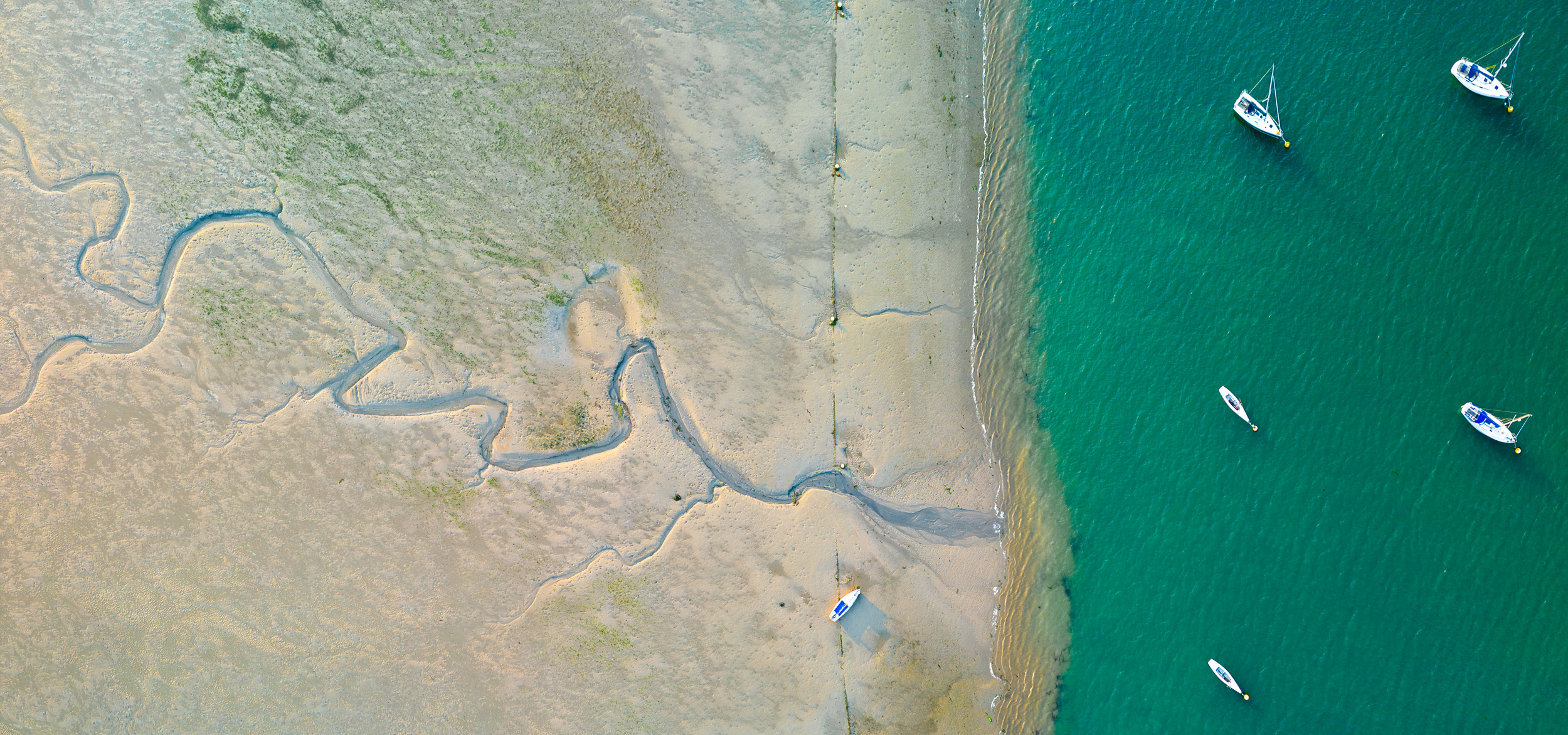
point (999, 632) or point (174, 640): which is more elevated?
point (999, 632)

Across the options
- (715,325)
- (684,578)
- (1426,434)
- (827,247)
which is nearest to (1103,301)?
(827,247)

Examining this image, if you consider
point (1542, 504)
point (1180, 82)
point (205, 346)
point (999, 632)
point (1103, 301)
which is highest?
point (1180, 82)

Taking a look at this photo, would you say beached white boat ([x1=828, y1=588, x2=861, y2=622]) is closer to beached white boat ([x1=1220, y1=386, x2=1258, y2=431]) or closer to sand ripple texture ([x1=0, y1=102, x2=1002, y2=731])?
sand ripple texture ([x1=0, y1=102, x2=1002, y2=731])

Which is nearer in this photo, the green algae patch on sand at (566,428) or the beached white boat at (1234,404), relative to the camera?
the green algae patch on sand at (566,428)

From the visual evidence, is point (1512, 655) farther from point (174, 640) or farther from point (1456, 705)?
point (174, 640)

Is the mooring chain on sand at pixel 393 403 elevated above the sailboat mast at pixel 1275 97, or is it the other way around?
the sailboat mast at pixel 1275 97

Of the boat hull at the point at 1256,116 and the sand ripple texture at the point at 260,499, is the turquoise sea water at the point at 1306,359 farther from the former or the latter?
the sand ripple texture at the point at 260,499

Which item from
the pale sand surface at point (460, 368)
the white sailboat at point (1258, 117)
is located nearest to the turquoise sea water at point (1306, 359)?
the white sailboat at point (1258, 117)
